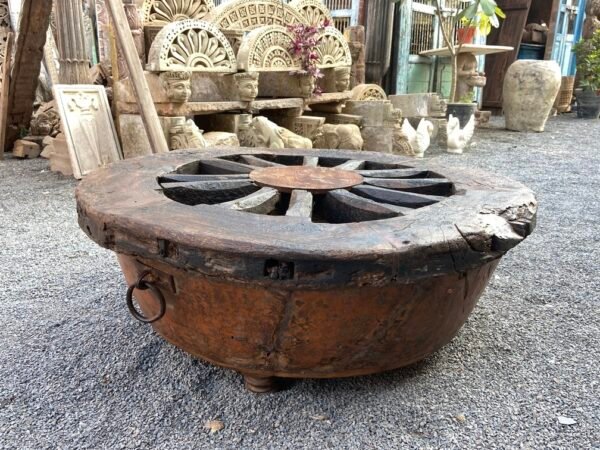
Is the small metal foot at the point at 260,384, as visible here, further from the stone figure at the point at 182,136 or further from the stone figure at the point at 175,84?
the stone figure at the point at 175,84

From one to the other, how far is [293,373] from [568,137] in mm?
7161

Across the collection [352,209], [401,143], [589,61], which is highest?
[589,61]

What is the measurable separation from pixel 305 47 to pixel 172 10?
1.27 m

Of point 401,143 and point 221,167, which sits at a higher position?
point 221,167

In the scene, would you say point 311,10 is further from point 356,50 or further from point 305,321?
point 305,321

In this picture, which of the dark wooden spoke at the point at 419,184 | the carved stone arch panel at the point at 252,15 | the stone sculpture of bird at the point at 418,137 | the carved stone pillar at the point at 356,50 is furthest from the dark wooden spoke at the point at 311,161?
the carved stone pillar at the point at 356,50

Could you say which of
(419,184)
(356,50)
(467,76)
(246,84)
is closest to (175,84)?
(246,84)

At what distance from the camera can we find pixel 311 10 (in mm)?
5203

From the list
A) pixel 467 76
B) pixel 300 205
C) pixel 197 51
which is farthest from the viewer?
pixel 467 76

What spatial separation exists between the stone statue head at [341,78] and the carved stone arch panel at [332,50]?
5 cm

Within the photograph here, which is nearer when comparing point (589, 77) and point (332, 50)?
point (332, 50)

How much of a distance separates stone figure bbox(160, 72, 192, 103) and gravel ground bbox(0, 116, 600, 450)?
162cm

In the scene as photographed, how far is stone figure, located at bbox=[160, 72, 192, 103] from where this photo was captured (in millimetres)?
3549

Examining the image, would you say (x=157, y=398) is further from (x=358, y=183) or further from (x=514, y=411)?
(x=514, y=411)
